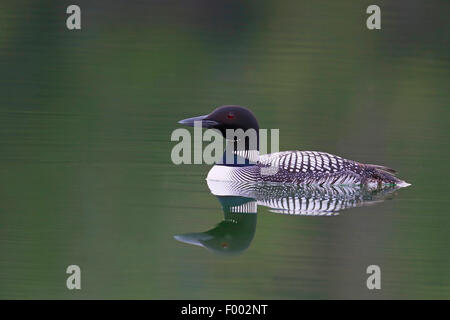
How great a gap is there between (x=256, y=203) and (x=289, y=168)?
456mm

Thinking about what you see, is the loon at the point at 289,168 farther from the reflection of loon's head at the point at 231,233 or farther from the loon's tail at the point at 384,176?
the reflection of loon's head at the point at 231,233

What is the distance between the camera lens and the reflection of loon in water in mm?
5164

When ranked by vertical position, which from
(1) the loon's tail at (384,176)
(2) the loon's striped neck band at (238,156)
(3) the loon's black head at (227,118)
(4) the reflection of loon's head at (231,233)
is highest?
(3) the loon's black head at (227,118)

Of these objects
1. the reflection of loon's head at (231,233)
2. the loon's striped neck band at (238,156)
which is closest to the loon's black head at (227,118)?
the loon's striped neck band at (238,156)

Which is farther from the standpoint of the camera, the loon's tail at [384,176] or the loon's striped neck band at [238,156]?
the loon's striped neck band at [238,156]

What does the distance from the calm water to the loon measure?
0.21m

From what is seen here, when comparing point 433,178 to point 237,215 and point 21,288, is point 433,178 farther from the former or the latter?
point 21,288

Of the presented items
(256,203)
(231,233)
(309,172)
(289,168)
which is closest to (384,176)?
(309,172)

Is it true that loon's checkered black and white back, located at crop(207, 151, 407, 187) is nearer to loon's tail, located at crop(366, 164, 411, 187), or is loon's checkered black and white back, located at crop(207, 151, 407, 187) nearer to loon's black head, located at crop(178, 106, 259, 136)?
loon's tail, located at crop(366, 164, 411, 187)

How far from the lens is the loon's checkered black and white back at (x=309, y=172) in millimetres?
6156

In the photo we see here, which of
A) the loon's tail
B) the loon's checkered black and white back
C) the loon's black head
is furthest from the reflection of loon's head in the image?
the loon's tail

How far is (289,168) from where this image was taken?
20.2 ft

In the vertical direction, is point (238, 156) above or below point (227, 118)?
below

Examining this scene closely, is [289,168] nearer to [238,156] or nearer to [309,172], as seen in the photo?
[309,172]
